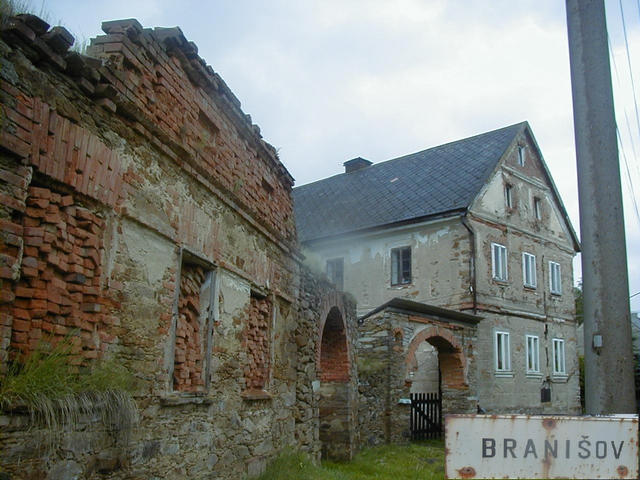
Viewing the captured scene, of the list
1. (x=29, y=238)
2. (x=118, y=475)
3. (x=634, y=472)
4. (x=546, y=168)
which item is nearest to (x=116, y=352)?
(x=118, y=475)

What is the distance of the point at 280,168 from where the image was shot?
975 cm

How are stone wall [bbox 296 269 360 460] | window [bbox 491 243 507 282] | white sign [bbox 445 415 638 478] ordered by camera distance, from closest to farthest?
white sign [bbox 445 415 638 478]
stone wall [bbox 296 269 360 460]
window [bbox 491 243 507 282]

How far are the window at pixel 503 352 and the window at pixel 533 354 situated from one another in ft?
4.80

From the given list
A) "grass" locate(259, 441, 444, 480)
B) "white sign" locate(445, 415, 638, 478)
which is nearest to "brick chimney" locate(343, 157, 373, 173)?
"grass" locate(259, 441, 444, 480)

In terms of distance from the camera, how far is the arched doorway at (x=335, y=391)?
40.5 feet

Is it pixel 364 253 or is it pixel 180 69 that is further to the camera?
pixel 364 253

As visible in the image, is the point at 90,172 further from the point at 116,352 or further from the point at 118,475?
the point at 118,475

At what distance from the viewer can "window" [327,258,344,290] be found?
23.4 metres

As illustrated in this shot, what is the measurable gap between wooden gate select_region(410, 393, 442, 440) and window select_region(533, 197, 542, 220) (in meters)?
10.0

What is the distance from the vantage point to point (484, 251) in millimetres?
20547

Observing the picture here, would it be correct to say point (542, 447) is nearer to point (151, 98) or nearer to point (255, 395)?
point (151, 98)

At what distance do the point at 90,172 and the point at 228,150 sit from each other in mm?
3062

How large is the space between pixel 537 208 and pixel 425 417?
11129 millimetres

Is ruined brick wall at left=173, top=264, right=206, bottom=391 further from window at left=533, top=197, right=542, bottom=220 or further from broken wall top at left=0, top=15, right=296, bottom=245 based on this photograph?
window at left=533, top=197, right=542, bottom=220
